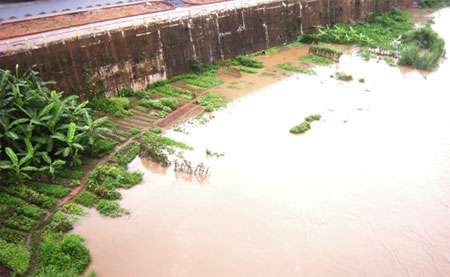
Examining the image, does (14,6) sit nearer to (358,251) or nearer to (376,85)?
(376,85)

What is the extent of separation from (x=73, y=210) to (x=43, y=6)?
688 inches

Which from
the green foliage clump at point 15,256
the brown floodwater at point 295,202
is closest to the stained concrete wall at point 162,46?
the brown floodwater at point 295,202

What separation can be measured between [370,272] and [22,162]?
32.2ft

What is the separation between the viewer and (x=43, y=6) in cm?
2245

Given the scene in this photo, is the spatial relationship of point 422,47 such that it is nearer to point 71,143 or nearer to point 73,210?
point 71,143

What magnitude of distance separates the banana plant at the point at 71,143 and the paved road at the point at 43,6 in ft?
40.8

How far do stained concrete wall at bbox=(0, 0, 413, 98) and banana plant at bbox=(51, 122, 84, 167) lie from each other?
4100mm

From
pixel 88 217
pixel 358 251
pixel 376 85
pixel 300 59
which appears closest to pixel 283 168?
pixel 358 251

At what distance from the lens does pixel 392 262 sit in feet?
30.4

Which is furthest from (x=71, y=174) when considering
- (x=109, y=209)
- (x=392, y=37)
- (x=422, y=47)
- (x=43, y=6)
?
(x=392, y=37)

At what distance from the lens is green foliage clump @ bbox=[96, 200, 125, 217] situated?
33.4ft

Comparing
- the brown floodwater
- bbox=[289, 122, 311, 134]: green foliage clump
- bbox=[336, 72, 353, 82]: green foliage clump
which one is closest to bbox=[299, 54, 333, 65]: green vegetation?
bbox=[336, 72, 353, 82]: green foliage clump

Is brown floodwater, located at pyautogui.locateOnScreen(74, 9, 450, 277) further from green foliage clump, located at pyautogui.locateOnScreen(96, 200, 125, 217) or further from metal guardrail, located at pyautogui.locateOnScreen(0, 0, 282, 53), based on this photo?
metal guardrail, located at pyautogui.locateOnScreen(0, 0, 282, 53)

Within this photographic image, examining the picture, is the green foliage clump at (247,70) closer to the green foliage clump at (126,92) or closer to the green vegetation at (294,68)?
the green vegetation at (294,68)
